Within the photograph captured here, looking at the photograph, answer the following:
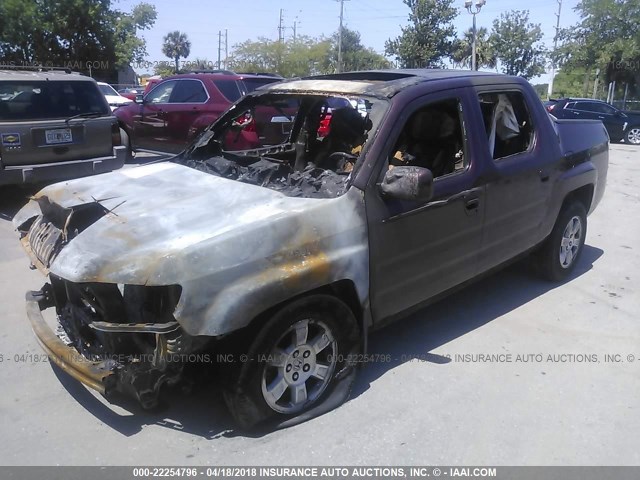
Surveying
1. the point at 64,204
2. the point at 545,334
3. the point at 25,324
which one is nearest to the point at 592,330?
the point at 545,334

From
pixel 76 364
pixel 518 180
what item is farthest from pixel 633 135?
pixel 76 364

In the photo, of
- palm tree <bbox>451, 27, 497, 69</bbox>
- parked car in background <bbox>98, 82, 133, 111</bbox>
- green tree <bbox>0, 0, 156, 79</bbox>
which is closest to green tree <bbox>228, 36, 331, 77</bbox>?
palm tree <bbox>451, 27, 497, 69</bbox>

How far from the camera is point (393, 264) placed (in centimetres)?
343

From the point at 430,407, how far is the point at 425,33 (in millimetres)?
38254

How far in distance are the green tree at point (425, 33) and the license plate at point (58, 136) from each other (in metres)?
33.9

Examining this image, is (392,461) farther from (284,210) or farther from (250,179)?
(250,179)

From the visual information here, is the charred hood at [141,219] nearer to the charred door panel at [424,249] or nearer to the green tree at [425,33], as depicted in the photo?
the charred door panel at [424,249]

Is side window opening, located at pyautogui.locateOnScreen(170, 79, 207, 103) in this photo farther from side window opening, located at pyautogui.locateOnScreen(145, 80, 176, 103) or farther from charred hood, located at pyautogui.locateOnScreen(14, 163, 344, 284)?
charred hood, located at pyautogui.locateOnScreen(14, 163, 344, 284)

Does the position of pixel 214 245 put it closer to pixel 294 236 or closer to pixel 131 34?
pixel 294 236

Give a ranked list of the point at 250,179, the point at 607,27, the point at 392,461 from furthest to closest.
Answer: the point at 607,27
the point at 250,179
the point at 392,461

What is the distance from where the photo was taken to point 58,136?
7406 millimetres

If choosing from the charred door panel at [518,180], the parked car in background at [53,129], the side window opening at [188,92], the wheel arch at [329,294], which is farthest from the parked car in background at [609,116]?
the wheel arch at [329,294]

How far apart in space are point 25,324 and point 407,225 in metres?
2.94

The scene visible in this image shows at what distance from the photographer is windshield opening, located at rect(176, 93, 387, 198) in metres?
3.57
